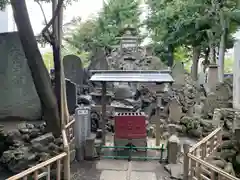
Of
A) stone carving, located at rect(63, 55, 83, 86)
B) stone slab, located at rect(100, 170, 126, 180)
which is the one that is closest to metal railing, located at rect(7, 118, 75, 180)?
stone slab, located at rect(100, 170, 126, 180)

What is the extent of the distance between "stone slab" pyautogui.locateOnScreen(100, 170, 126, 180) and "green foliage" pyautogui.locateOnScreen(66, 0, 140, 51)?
64.0 feet

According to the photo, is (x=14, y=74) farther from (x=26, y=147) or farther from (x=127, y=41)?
(x=127, y=41)

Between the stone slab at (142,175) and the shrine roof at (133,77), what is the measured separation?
104 inches

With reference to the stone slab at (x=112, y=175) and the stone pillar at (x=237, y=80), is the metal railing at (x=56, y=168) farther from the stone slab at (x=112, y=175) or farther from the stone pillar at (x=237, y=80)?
the stone pillar at (x=237, y=80)

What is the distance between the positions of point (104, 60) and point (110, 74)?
8.58m

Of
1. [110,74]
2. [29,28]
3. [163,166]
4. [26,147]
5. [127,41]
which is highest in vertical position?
[127,41]

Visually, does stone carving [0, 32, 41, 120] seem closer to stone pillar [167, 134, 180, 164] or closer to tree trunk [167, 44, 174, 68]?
stone pillar [167, 134, 180, 164]

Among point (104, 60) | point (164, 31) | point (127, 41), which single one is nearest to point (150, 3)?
point (164, 31)

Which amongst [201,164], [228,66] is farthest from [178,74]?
[228,66]

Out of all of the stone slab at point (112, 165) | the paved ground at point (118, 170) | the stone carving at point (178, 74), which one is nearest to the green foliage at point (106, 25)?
the stone carving at point (178, 74)

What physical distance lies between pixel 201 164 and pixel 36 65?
4.49 m

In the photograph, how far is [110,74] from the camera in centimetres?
938

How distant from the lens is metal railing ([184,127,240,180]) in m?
4.83

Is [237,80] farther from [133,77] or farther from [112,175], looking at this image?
[112,175]
